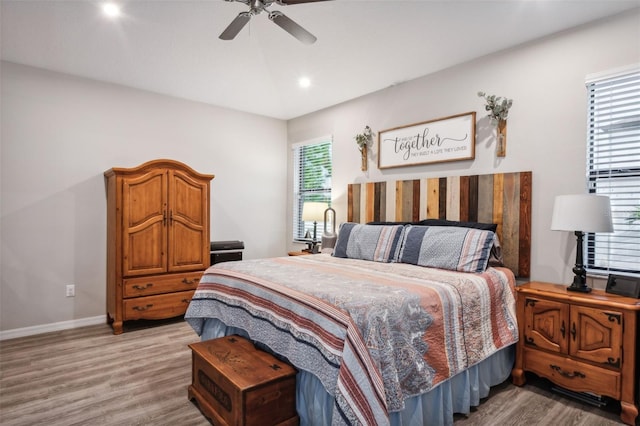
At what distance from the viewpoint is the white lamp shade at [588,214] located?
2.30 meters

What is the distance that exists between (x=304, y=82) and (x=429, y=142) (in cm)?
158

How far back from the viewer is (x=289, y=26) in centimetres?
237

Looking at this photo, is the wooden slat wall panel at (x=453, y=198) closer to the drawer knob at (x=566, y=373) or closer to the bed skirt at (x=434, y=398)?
the bed skirt at (x=434, y=398)

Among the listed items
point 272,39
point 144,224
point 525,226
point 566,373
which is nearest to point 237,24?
point 272,39

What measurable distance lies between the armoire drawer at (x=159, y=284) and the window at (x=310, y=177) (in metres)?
1.78

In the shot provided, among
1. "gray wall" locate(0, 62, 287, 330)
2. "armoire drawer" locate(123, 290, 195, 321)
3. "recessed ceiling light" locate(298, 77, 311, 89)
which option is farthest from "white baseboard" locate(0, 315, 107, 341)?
"recessed ceiling light" locate(298, 77, 311, 89)

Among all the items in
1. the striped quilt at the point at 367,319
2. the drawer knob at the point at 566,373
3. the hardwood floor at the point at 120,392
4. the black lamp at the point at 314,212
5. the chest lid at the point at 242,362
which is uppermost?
the black lamp at the point at 314,212

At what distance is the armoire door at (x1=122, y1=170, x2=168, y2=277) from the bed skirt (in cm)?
166

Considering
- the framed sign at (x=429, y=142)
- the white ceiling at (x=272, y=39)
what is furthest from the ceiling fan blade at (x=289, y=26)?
the framed sign at (x=429, y=142)

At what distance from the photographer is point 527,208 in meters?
2.92

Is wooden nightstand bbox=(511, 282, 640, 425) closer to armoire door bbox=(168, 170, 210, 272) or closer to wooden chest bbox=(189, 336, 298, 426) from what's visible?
wooden chest bbox=(189, 336, 298, 426)

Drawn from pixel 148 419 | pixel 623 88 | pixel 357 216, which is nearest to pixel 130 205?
pixel 148 419

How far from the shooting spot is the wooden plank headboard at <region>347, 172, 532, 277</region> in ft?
9.66

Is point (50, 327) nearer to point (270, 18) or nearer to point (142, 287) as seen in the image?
point (142, 287)
